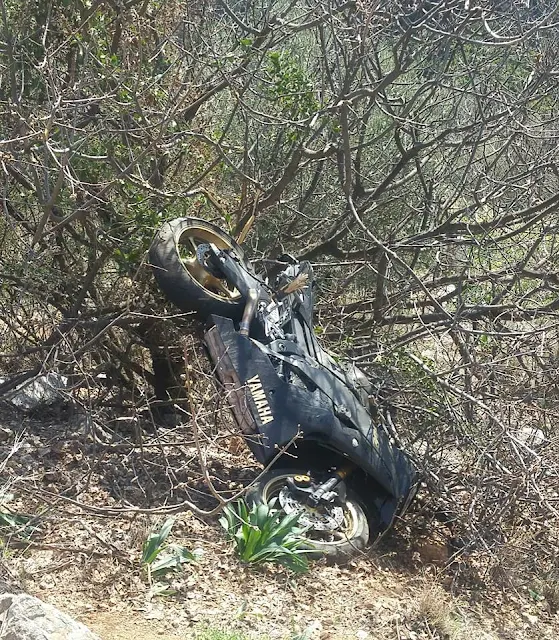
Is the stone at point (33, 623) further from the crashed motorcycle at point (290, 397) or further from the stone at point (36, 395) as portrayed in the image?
the stone at point (36, 395)

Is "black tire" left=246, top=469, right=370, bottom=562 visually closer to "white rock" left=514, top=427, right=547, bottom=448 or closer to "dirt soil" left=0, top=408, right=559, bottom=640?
"dirt soil" left=0, top=408, right=559, bottom=640

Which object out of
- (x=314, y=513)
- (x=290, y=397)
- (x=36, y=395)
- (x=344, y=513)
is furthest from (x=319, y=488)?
(x=36, y=395)

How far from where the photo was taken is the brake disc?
517 centimetres

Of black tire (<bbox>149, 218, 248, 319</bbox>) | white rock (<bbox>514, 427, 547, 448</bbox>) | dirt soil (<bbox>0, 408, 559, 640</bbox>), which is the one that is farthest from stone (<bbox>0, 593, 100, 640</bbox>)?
white rock (<bbox>514, 427, 547, 448</bbox>)

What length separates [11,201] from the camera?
6.32 m

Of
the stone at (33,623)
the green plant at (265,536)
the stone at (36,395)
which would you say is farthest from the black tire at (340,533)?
the stone at (36,395)

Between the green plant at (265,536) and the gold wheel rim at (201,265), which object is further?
the gold wheel rim at (201,265)

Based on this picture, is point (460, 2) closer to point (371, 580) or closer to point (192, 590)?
point (371, 580)

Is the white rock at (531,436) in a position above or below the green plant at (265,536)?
below

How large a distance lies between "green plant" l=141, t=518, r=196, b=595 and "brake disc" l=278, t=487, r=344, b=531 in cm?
73

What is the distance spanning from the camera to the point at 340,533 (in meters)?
5.24

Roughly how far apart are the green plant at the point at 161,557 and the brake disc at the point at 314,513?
73 centimetres

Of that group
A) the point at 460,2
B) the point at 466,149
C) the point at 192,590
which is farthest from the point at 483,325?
the point at 192,590

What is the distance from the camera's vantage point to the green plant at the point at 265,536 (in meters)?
4.76
